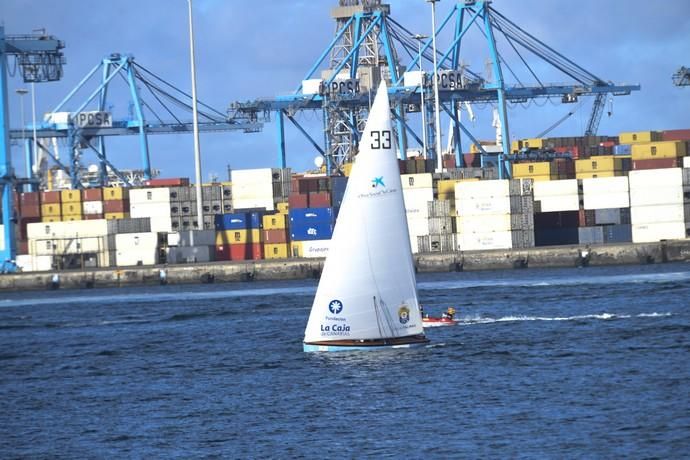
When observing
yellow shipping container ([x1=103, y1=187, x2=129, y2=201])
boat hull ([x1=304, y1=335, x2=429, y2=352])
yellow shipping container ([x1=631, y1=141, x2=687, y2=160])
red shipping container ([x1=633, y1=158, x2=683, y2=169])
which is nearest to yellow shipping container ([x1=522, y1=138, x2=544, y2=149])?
yellow shipping container ([x1=631, y1=141, x2=687, y2=160])

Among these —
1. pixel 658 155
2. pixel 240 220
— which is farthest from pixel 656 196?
pixel 240 220

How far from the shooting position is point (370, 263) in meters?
39.4

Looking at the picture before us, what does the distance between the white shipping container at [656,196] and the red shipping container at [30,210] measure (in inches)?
1908

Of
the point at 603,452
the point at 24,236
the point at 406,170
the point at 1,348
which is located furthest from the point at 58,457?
the point at 24,236

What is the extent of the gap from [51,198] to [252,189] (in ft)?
54.9

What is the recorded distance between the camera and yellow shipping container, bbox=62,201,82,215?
373 feet

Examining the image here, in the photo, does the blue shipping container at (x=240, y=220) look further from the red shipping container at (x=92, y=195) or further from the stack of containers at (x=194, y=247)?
the red shipping container at (x=92, y=195)

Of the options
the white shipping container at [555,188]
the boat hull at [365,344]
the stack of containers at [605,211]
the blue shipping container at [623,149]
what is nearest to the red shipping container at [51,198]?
the white shipping container at [555,188]

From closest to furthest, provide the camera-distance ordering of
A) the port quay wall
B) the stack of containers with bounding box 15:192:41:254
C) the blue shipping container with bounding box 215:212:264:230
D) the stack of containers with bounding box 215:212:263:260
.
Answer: the port quay wall → the blue shipping container with bounding box 215:212:264:230 → the stack of containers with bounding box 215:212:263:260 → the stack of containers with bounding box 15:192:41:254

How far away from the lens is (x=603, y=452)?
2717 centimetres

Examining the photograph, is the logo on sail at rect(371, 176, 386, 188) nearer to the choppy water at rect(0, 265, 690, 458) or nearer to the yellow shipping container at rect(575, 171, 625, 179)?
the choppy water at rect(0, 265, 690, 458)

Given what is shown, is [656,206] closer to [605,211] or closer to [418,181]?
[605,211]

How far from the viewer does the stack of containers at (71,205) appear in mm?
113500

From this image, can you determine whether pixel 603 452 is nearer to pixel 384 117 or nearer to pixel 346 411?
pixel 346 411
